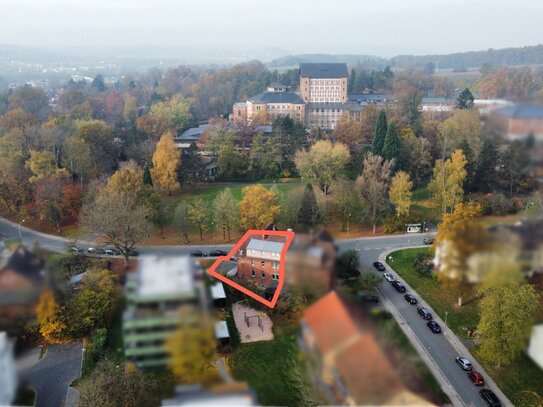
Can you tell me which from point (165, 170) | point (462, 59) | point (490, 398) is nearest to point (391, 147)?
point (165, 170)

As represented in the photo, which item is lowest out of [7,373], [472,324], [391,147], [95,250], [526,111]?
[472,324]

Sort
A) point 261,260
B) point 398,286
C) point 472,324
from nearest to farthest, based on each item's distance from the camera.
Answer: point 261,260 → point 472,324 → point 398,286

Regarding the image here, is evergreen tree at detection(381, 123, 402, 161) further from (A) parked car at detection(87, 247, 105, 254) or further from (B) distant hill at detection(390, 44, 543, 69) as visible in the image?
(A) parked car at detection(87, 247, 105, 254)

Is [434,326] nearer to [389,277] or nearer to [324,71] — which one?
→ [389,277]

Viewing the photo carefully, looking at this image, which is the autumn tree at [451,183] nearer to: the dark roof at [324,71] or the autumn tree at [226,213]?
the autumn tree at [226,213]

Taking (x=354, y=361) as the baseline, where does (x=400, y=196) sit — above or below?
below

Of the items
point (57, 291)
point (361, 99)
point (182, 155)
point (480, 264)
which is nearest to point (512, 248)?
point (480, 264)

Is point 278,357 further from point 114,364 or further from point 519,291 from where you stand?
point 519,291

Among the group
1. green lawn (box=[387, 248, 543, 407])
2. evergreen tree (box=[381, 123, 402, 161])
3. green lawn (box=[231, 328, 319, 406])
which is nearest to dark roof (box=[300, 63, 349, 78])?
evergreen tree (box=[381, 123, 402, 161])
